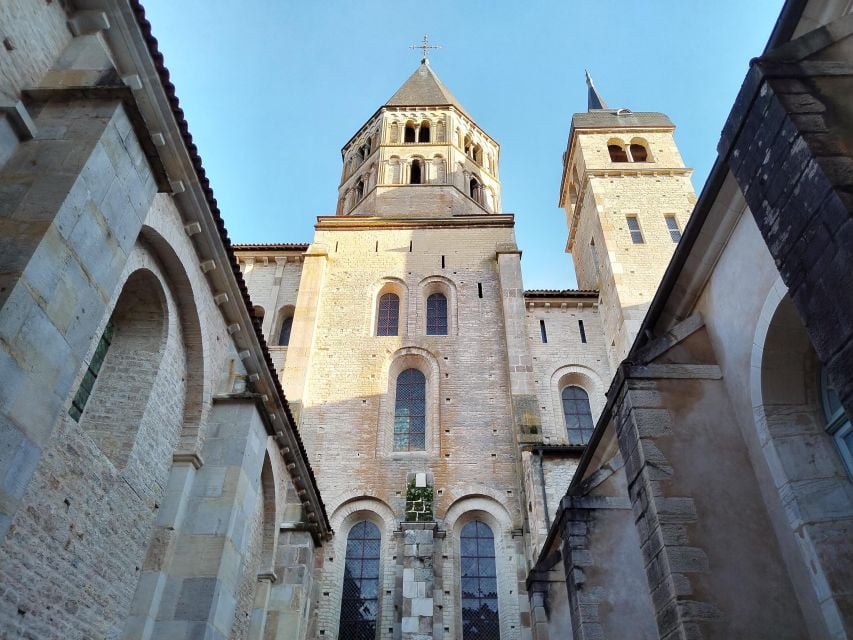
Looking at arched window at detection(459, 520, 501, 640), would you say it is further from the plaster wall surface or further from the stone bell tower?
the plaster wall surface

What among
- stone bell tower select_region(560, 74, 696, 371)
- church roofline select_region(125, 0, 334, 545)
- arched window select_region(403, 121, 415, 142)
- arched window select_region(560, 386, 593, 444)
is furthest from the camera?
arched window select_region(403, 121, 415, 142)

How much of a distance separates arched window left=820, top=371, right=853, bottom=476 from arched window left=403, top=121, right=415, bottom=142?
76.9ft

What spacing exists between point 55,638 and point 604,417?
22.7 feet

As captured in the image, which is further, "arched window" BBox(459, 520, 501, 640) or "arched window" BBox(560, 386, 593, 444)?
"arched window" BBox(560, 386, 593, 444)

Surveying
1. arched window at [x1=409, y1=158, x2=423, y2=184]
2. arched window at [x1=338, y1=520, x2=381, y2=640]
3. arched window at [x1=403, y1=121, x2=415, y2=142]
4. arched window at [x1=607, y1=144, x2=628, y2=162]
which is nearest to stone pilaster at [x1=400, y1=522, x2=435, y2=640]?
arched window at [x1=338, y1=520, x2=381, y2=640]

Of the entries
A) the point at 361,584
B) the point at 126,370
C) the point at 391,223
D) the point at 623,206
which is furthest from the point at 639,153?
the point at 126,370

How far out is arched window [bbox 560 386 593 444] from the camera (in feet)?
61.2

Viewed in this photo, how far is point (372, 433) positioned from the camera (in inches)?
675

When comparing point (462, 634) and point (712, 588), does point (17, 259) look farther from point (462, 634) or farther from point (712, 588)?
point (462, 634)

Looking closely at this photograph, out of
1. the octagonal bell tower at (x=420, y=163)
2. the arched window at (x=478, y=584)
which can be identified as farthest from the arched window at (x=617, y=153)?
the arched window at (x=478, y=584)

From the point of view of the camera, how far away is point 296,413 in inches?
677

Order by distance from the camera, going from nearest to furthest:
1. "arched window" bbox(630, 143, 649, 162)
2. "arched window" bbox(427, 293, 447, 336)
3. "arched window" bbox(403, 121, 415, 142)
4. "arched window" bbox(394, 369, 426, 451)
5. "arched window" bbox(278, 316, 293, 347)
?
1. "arched window" bbox(394, 369, 426, 451)
2. "arched window" bbox(427, 293, 447, 336)
3. "arched window" bbox(278, 316, 293, 347)
4. "arched window" bbox(630, 143, 649, 162)
5. "arched window" bbox(403, 121, 415, 142)

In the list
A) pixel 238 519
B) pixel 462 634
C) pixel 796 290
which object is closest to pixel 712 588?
pixel 796 290

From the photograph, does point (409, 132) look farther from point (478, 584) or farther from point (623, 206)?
point (478, 584)
